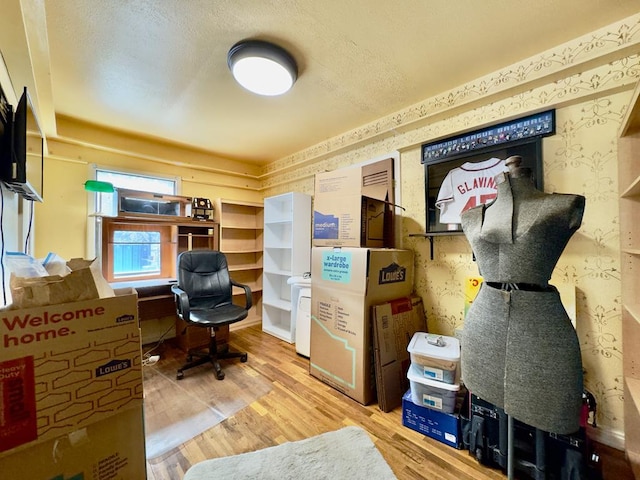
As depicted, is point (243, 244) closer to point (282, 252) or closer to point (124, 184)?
point (282, 252)

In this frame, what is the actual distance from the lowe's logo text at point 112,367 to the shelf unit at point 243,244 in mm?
2753

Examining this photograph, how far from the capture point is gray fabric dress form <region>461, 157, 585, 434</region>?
0.99 meters

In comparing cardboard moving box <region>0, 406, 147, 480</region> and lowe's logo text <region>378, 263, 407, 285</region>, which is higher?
lowe's logo text <region>378, 263, 407, 285</region>

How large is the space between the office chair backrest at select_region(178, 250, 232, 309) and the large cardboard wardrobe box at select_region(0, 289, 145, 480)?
5.87ft

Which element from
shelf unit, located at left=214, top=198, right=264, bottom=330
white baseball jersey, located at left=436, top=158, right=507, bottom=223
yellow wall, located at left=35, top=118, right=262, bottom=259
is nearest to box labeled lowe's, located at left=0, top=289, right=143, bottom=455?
white baseball jersey, located at left=436, top=158, right=507, bottom=223

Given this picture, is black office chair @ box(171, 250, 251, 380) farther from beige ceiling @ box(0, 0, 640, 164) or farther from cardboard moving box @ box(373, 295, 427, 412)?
beige ceiling @ box(0, 0, 640, 164)

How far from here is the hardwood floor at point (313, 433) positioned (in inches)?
54.5

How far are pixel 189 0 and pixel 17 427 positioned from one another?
1.89 metres

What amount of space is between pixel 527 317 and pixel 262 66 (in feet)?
6.69

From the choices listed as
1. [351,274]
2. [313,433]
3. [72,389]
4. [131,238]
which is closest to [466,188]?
[351,274]

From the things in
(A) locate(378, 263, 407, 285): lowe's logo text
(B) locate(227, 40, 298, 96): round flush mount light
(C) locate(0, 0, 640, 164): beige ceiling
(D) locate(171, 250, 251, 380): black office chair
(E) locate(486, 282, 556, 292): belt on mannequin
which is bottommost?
(D) locate(171, 250, 251, 380): black office chair

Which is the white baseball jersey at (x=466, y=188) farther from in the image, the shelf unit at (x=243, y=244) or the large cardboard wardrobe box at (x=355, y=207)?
the shelf unit at (x=243, y=244)

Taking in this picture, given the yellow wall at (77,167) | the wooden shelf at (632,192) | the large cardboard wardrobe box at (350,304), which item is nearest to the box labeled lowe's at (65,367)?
the large cardboard wardrobe box at (350,304)

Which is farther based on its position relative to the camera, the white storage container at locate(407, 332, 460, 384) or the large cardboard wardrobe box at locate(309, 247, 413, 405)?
the large cardboard wardrobe box at locate(309, 247, 413, 405)
